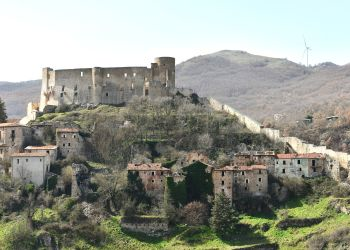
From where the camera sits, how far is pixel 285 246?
7069 cm

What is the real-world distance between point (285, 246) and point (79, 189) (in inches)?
716

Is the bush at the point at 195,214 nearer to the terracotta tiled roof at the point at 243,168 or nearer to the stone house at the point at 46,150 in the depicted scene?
the terracotta tiled roof at the point at 243,168

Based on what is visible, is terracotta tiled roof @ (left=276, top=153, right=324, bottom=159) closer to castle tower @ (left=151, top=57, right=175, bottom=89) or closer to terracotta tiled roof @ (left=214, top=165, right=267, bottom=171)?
terracotta tiled roof @ (left=214, top=165, right=267, bottom=171)

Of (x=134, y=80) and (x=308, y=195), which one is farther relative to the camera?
(x=134, y=80)

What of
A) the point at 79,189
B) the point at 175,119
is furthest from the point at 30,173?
the point at 175,119

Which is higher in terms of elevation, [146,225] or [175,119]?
[175,119]

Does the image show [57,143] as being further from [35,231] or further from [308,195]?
[308,195]

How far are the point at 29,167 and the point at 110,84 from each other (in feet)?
62.8

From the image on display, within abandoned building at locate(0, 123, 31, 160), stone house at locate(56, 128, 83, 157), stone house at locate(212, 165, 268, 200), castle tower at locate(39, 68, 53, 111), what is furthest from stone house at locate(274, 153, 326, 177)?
castle tower at locate(39, 68, 53, 111)

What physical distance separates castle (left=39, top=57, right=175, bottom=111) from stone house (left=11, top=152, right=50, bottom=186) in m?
17.1

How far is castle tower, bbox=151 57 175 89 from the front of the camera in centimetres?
9512

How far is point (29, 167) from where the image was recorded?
7912 cm

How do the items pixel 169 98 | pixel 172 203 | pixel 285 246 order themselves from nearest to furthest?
1. pixel 285 246
2. pixel 172 203
3. pixel 169 98

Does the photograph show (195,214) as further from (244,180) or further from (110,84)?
(110,84)
